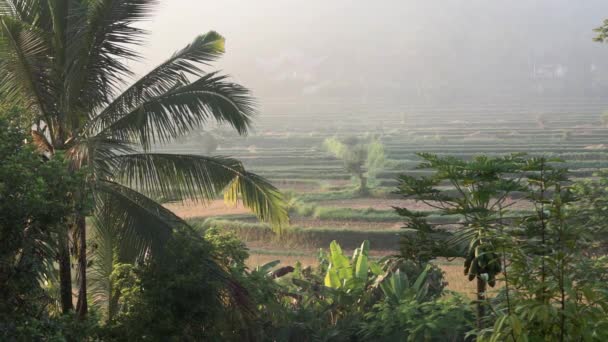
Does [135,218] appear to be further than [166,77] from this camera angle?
No

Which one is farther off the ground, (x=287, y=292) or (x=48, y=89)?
(x=48, y=89)

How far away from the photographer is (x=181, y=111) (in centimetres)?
705

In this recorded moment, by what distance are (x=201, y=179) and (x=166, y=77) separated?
1.25 metres

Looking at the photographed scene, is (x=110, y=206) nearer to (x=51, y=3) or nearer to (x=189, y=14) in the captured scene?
(x=51, y=3)

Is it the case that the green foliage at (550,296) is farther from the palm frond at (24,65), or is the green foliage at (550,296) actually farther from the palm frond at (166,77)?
the palm frond at (24,65)

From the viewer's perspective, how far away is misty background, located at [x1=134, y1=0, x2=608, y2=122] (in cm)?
7912

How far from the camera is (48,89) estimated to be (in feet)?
22.6

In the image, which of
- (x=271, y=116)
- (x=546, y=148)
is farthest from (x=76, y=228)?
(x=271, y=116)

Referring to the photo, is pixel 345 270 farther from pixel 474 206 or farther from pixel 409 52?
pixel 409 52

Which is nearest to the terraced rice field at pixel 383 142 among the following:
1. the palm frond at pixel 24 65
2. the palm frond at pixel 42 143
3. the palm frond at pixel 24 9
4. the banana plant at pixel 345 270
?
the banana plant at pixel 345 270

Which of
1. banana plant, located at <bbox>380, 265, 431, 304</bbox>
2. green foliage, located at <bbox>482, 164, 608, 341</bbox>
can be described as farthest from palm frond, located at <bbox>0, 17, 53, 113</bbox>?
green foliage, located at <bbox>482, 164, 608, 341</bbox>

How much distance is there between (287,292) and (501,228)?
505cm

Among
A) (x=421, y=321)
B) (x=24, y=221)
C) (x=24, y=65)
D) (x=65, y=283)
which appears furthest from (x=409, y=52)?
(x=24, y=221)

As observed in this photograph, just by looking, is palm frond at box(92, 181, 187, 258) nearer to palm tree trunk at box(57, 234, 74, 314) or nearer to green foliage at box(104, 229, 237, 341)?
green foliage at box(104, 229, 237, 341)
